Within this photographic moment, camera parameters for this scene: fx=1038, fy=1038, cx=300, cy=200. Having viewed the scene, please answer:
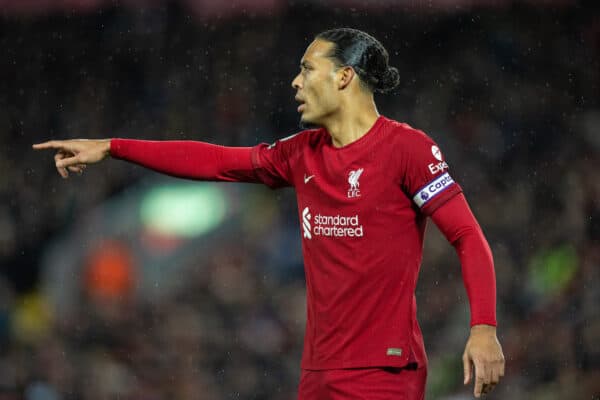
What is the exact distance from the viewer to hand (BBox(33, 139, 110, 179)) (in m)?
3.46

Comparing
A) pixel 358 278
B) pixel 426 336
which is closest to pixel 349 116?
pixel 358 278

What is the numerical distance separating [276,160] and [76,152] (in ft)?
2.22

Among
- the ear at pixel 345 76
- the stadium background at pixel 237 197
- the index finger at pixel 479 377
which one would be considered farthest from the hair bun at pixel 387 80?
the stadium background at pixel 237 197

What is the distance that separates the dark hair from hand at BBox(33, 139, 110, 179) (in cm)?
85

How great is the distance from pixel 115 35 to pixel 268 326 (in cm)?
241

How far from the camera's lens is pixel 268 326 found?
692 cm

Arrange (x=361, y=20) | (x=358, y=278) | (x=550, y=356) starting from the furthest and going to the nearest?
(x=361, y=20) < (x=550, y=356) < (x=358, y=278)

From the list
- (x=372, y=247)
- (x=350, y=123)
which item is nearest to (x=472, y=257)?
(x=372, y=247)

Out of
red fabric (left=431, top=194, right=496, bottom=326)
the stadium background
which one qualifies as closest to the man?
red fabric (left=431, top=194, right=496, bottom=326)

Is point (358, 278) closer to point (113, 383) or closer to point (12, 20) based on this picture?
point (113, 383)

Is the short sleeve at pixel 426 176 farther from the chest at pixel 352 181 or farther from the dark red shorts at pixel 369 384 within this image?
the dark red shorts at pixel 369 384

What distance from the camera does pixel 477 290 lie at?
3041 mm

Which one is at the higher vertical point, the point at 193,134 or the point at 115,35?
the point at 115,35

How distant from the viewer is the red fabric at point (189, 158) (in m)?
3.58
